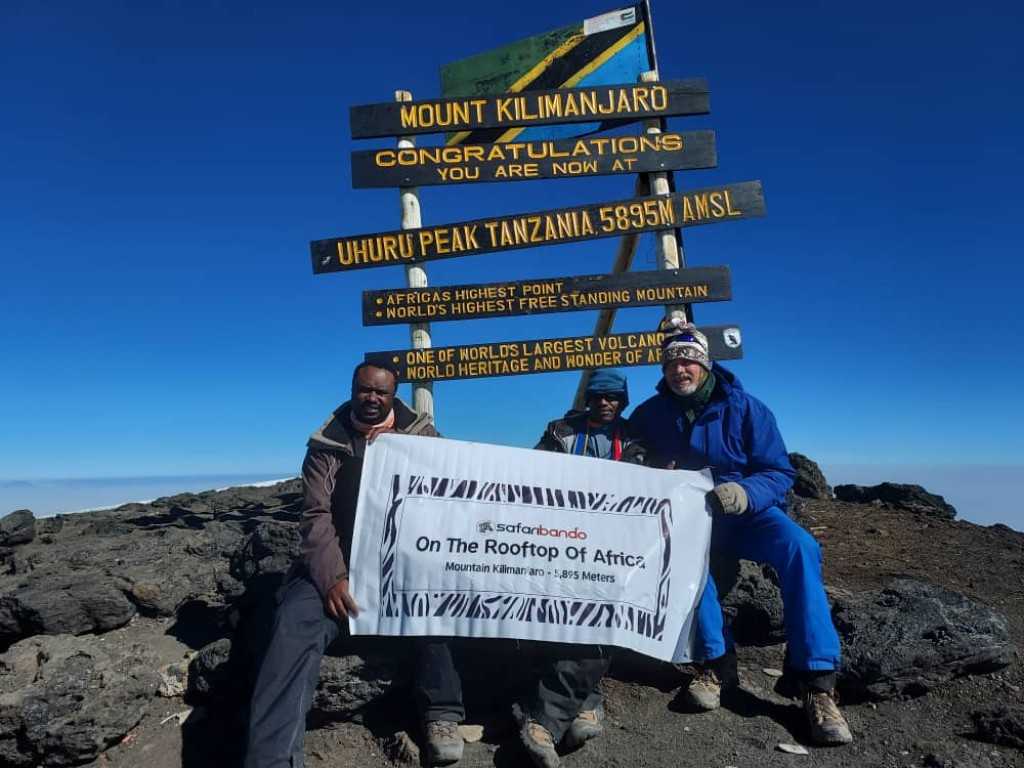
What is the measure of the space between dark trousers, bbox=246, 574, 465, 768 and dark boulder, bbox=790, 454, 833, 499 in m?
7.53

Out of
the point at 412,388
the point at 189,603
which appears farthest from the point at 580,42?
the point at 189,603

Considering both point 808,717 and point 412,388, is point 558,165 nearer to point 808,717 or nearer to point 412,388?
point 412,388

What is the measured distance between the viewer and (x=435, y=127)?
295 inches

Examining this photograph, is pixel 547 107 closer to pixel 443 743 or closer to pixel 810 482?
pixel 443 743

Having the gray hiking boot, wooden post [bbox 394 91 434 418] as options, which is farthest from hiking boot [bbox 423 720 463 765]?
wooden post [bbox 394 91 434 418]

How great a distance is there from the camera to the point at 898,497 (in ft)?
33.7

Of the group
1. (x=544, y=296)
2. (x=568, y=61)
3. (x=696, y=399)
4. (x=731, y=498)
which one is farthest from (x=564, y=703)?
(x=568, y=61)

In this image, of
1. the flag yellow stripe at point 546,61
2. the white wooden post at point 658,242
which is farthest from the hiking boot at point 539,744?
the flag yellow stripe at point 546,61

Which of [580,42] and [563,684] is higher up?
[580,42]

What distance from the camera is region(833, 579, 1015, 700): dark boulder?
14.2ft

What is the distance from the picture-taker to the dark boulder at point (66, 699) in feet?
12.9

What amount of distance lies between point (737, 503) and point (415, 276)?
460cm

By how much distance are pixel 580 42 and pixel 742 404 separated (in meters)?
5.59

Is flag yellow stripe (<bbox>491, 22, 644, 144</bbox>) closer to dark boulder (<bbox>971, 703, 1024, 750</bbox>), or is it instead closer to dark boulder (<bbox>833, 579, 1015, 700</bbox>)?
dark boulder (<bbox>833, 579, 1015, 700</bbox>)
